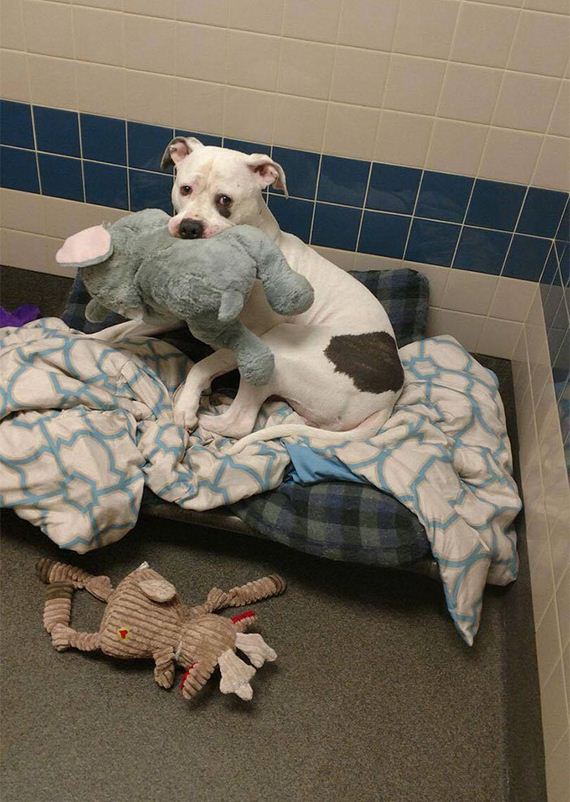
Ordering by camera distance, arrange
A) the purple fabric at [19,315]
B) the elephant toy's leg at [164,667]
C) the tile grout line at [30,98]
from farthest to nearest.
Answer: the purple fabric at [19,315]
the tile grout line at [30,98]
the elephant toy's leg at [164,667]

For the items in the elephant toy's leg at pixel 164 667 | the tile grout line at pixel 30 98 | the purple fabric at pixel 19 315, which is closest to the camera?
the elephant toy's leg at pixel 164 667

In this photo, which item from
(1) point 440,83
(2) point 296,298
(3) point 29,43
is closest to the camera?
(2) point 296,298

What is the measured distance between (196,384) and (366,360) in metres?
0.48

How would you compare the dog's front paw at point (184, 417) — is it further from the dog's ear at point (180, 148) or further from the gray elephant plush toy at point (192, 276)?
the dog's ear at point (180, 148)

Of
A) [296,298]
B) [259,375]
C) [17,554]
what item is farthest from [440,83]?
[17,554]

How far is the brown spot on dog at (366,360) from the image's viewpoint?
Answer: 6.66 feet

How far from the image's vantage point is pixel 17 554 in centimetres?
200

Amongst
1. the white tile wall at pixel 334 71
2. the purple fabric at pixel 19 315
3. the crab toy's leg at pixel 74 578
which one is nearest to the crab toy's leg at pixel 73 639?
the crab toy's leg at pixel 74 578

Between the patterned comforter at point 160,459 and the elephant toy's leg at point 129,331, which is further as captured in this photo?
the elephant toy's leg at point 129,331

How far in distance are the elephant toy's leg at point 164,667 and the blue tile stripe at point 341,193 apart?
144cm

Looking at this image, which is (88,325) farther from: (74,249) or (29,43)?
(29,43)

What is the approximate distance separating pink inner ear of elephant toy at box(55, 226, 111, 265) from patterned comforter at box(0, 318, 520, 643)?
0.28 m

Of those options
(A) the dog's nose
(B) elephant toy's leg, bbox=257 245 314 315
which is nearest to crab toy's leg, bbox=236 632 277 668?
(B) elephant toy's leg, bbox=257 245 314 315

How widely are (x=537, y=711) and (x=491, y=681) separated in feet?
0.77
